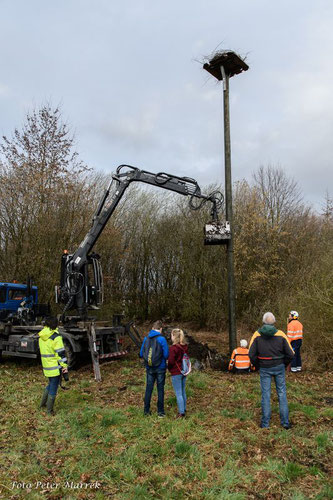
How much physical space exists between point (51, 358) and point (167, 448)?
2795mm

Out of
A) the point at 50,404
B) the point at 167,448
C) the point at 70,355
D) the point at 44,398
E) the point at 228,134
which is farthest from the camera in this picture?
the point at 228,134

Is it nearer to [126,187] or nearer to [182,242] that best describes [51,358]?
[126,187]

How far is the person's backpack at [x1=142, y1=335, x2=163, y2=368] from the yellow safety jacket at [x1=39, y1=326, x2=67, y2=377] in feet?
4.97

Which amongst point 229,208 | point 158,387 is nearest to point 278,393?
point 158,387

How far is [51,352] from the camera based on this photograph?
6930 mm

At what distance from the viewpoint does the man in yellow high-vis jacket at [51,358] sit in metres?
6.81

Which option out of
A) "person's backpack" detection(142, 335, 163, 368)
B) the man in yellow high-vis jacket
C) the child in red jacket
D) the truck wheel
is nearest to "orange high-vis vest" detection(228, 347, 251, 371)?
the child in red jacket

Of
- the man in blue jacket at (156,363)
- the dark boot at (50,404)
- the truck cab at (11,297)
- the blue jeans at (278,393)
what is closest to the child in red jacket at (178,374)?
the man in blue jacket at (156,363)

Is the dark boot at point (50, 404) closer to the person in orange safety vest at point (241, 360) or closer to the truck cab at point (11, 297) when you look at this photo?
the person in orange safety vest at point (241, 360)

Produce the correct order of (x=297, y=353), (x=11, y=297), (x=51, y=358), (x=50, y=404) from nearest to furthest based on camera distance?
1. (x=50, y=404)
2. (x=51, y=358)
3. (x=297, y=353)
4. (x=11, y=297)

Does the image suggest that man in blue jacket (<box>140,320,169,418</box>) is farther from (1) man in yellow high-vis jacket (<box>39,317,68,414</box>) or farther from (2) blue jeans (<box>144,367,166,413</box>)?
(1) man in yellow high-vis jacket (<box>39,317,68,414</box>)

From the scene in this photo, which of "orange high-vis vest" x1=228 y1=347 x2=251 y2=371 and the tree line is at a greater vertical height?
the tree line

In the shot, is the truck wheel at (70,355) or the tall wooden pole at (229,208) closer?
the tall wooden pole at (229,208)

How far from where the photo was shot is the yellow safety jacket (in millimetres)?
6840
